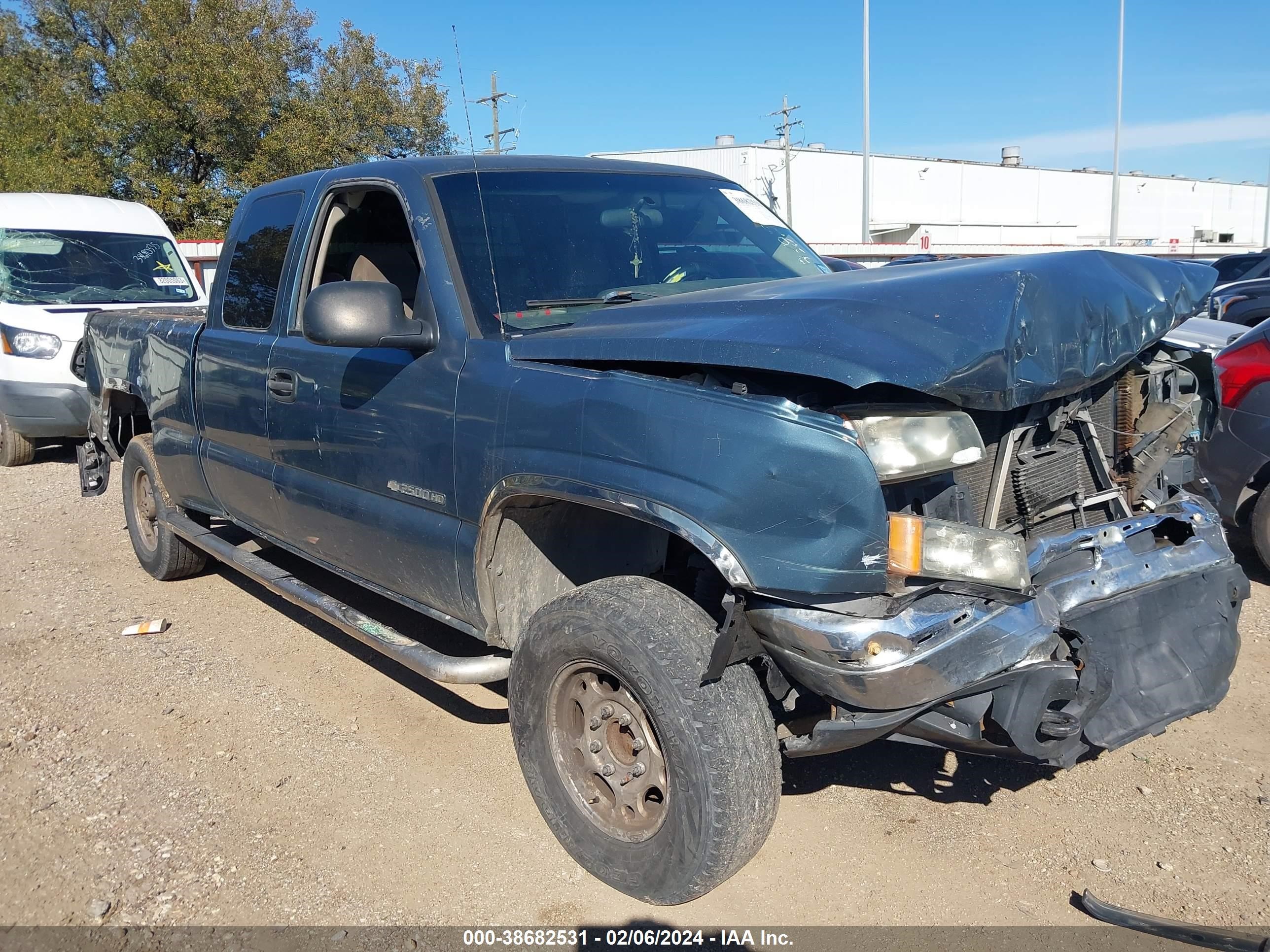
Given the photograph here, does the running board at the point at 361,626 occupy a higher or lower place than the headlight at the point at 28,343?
lower

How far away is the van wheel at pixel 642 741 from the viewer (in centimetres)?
263

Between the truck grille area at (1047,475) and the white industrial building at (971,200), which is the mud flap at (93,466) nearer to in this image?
the truck grille area at (1047,475)

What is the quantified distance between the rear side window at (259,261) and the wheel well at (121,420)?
1740 millimetres

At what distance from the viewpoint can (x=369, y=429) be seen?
3627 mm

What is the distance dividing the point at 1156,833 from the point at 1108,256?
179 cm

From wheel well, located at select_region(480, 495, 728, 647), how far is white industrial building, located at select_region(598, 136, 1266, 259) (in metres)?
37.9

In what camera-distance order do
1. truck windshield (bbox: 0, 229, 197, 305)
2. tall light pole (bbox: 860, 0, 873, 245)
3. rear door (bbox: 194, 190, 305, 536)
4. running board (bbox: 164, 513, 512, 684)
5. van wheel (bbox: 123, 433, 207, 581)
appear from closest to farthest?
running board (bbox: 164, 513, 512, 684) → rear door (bbox: 194, 190, 305, 536) → van wheel (bbox: 123, 433, 207, 581) → truck windshield (bbox: 0, 229, 197, 305) → tall light pole (bbox: 860, 0, 873, 245)

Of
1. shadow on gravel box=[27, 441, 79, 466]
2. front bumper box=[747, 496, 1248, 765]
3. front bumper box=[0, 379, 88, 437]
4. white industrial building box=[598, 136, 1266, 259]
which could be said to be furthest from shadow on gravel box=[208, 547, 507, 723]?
white industrial building box=[598, 136, 1266, 259]

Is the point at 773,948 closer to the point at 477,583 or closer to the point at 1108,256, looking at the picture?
the point at 477,583

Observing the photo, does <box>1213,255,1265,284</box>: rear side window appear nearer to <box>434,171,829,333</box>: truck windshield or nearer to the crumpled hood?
<box>434,171,829,333</box>: truck windshield

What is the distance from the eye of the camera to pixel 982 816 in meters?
3.38

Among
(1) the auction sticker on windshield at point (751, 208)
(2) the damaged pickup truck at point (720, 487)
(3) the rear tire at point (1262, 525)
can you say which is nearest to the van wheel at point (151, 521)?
(2) the damaged pickup truck at point (720, 487)

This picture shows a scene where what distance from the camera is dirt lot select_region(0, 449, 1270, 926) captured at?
9.77ft

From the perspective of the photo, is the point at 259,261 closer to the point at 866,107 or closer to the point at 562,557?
the point at 562,557
